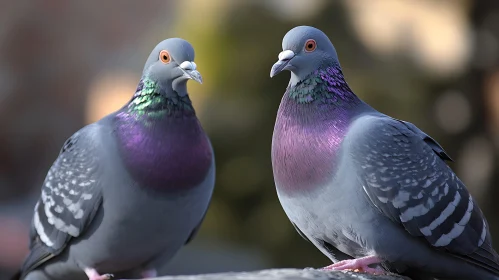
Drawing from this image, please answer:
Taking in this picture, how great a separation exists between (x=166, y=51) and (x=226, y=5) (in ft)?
16.7

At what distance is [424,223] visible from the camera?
2.63 m

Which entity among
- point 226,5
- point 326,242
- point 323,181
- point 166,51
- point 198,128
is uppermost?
point 226,5

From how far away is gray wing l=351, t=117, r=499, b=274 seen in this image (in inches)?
103

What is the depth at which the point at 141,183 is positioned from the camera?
2736 mm

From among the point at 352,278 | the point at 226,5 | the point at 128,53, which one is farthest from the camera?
the point at 128,53

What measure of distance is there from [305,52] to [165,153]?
0.65 metres

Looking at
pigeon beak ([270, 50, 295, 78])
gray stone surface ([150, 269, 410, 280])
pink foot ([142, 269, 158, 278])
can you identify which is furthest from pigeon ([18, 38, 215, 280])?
gray stone surface ([150, 269, 410, 280])

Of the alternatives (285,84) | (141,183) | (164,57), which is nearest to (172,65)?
(164,57)

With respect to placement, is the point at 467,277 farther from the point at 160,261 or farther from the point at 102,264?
the point at 102,264

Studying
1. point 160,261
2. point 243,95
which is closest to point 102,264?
point 160,261

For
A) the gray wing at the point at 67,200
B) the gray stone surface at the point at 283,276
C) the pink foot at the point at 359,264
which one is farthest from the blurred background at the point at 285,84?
the gray stone surface at the point at 283,276

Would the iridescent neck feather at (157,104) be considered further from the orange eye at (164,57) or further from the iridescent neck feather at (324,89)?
the iridescent neck feather at (324,89)

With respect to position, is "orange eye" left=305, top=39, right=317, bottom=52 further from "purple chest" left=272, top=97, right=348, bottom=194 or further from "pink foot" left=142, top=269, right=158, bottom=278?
"pink foot" left=142, top=269, right=158, bottom=278

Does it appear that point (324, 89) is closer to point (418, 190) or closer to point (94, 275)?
point (418, 190)
